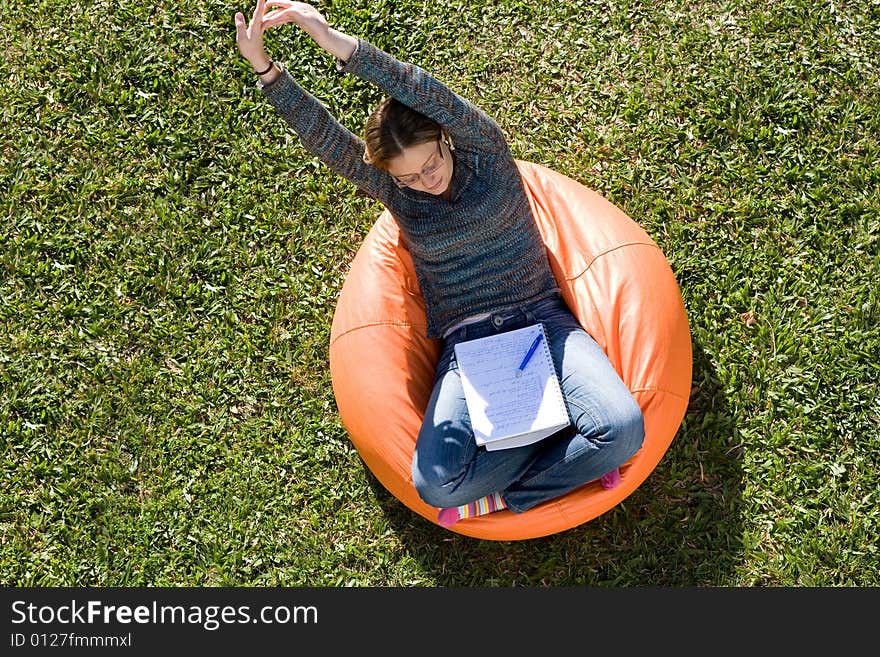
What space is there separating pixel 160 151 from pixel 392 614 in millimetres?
2464

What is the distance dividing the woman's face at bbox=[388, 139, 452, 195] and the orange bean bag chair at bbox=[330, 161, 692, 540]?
656 millimetres

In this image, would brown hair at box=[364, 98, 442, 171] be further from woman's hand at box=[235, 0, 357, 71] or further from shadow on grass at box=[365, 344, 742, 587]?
shadow on grass at box=[365, 344, 742, 587]

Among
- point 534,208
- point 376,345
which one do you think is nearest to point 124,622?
point 376,345

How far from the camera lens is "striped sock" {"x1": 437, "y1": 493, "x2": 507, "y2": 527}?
353 cm

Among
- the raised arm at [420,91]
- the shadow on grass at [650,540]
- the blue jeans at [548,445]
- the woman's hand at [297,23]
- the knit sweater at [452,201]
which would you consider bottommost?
the shadow on grass at [650,540]

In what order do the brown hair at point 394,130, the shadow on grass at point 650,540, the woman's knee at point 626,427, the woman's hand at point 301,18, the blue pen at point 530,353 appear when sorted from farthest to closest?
the shadow on grass at point 650,540 → the blue pen at point 530,353 → the woman's knee at point 626,427 → the brown hair at point 394,130 → the woman's hand at point 301,18

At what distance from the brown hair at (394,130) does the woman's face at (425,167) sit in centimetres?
2

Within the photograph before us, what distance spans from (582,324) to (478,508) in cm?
81

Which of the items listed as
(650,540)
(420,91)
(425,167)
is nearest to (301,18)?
(420,91)

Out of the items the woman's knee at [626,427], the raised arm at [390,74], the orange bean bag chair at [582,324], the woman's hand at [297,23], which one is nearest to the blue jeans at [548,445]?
the woman's knee at [626,427]

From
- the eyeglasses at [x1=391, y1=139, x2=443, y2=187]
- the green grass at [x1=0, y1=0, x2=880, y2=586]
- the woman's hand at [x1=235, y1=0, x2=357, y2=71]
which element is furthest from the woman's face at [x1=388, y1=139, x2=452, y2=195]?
the green grass at [x1=0, y1=0, x2=880, y2=586]

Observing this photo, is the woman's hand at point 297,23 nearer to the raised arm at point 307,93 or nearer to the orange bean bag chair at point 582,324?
the raised arm at point 307,93

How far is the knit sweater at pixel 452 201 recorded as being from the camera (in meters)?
3.07

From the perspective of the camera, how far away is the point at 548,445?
11.5 ft
